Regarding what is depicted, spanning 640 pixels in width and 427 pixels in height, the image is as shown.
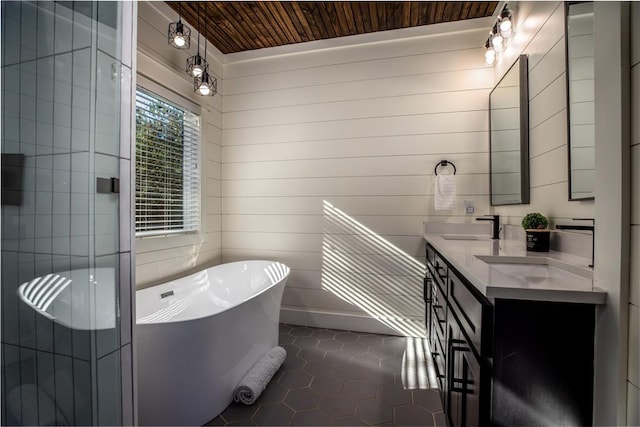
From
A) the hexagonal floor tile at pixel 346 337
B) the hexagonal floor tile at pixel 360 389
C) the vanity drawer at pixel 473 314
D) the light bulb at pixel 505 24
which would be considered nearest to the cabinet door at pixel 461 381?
the vanity drawer at pixel 473 314

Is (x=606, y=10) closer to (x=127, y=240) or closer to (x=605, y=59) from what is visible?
(x=605, y=59)

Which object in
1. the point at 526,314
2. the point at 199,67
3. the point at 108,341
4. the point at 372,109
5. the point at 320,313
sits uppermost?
the point at 199,67

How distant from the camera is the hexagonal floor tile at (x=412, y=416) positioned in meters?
1.54

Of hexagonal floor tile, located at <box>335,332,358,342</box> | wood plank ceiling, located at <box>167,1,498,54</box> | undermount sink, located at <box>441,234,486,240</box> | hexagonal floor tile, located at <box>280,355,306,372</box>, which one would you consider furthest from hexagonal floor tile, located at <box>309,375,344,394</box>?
wood plank ceiling, located at <box>167,1,498,54</box>

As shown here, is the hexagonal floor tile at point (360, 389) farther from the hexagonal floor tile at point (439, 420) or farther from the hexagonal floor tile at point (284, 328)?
the hexagonal floor tile at point (284, 328)

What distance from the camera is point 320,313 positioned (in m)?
2.73

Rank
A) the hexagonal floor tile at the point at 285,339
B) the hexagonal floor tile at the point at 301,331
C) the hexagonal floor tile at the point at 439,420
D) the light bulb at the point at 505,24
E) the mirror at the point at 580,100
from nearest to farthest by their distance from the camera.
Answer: the mirror at the point at 580,100 < the hexagonal floor tile at the point at 439,420 < the light bulb at the point at 505,24 < the hexagonal floor tile at the point at 285,339 < the hexagonal floor tile at the point at 301,331

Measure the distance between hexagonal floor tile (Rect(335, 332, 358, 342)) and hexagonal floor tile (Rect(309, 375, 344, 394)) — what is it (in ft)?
1.81

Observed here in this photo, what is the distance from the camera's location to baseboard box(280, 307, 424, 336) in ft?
8.51

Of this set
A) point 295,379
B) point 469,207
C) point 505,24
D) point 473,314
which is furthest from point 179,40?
point 469,207

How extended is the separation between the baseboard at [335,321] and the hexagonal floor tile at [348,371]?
560 millimetres

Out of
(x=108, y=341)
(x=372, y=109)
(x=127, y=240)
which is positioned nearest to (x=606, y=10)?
(x=127, y=240)

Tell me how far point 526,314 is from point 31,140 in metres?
1.55

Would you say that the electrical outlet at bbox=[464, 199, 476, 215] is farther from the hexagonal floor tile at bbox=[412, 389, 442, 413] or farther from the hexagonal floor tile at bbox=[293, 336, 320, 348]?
the hexagonal floor tile at bbox=[293, 336, 320, 348]
